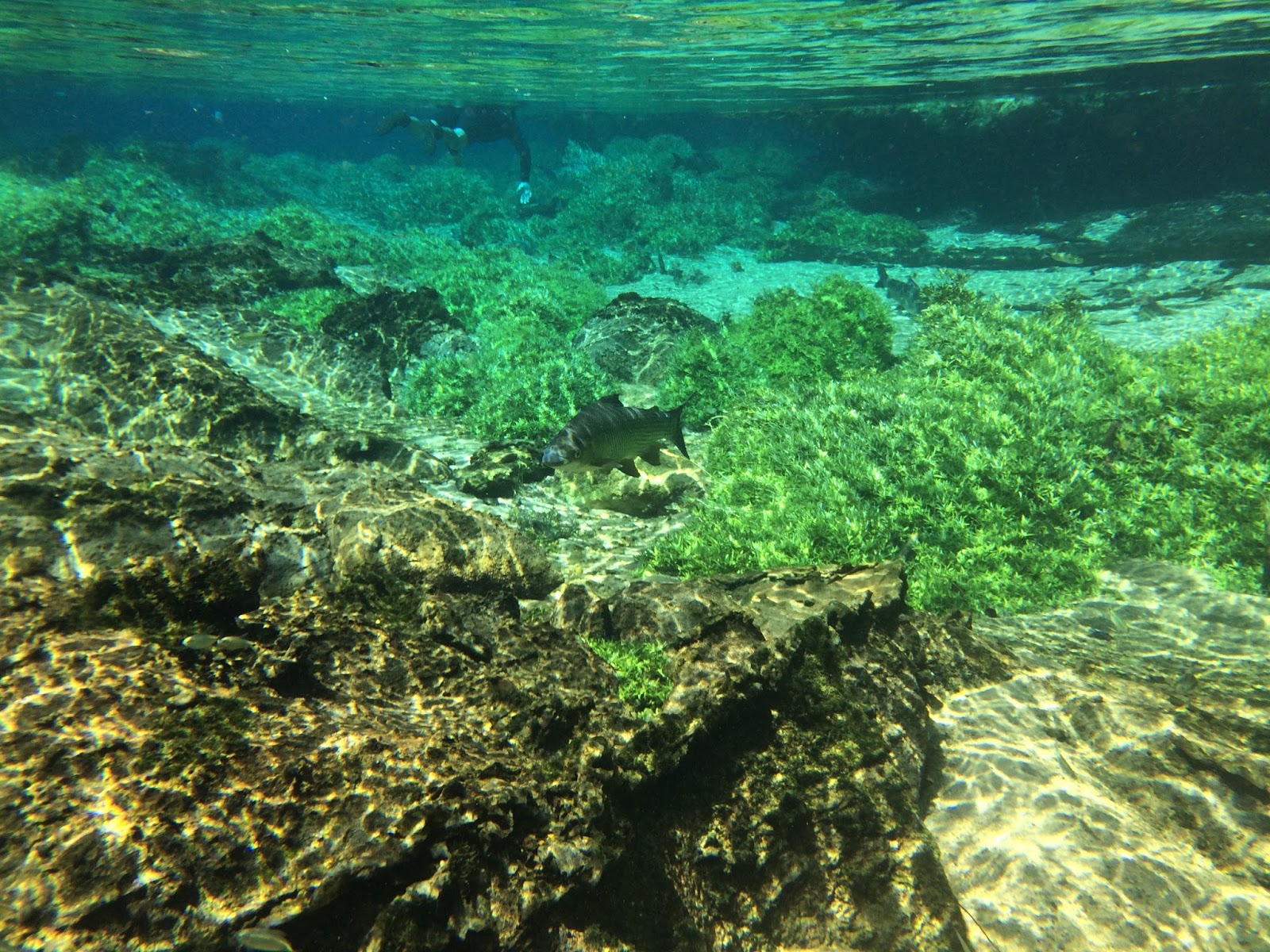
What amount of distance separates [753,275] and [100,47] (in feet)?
115

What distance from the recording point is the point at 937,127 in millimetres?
26828

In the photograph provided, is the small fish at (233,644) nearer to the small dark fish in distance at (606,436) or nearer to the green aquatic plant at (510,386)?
the small dark fish in distance at (606,436)

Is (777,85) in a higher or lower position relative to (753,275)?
higher

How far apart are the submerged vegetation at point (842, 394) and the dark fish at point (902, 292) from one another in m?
2.18

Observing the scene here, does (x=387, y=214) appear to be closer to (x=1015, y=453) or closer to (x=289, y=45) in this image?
(x=289, y=45)

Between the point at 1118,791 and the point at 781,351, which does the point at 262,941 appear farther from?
the point at 781,351

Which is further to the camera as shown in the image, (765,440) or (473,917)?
(765,440)

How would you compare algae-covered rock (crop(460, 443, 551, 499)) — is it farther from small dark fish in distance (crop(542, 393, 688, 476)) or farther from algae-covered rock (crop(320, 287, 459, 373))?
algae-covered rock (crop(320, 287, 459, 373))

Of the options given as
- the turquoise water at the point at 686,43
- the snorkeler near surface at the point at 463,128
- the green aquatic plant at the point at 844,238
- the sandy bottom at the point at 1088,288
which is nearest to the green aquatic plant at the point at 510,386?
the sandy bottom at the point at 1088,288

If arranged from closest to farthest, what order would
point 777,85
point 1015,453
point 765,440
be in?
1. point 1015,453
2. point 765,440
3. point 777,85

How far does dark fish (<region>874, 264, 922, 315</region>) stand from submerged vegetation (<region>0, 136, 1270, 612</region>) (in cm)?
218

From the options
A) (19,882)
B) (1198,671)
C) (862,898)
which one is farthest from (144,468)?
(1198,671)

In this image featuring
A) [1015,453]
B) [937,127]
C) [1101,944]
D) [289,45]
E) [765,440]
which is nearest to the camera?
[1101,944]

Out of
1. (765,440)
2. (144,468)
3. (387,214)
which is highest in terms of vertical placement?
(144,468)
